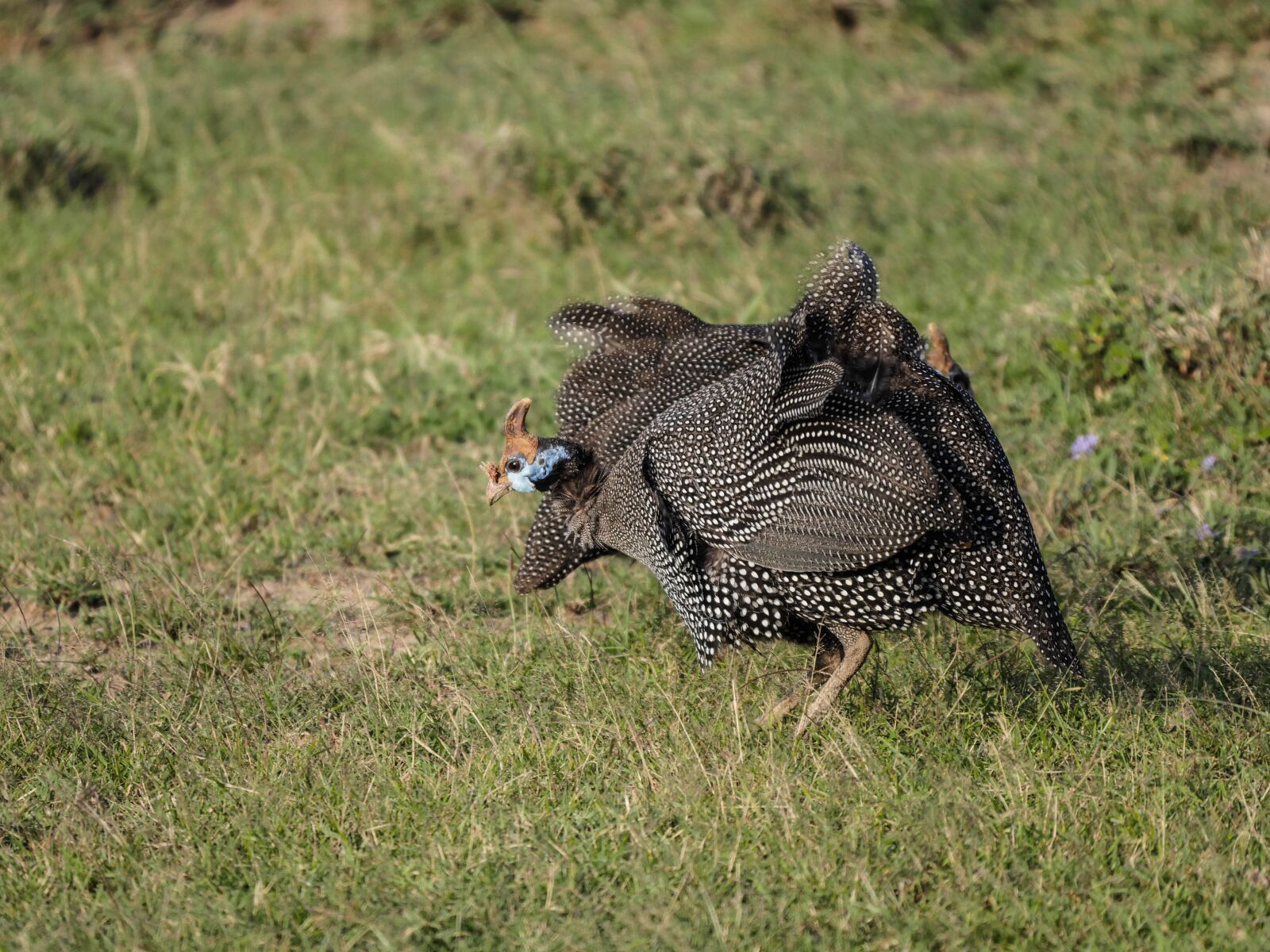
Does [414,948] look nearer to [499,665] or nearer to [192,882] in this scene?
[192,882]

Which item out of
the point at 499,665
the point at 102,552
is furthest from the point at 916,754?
the point at 102,552

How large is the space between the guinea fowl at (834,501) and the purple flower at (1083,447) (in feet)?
4.61

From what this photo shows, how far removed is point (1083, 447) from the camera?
16.1 ft

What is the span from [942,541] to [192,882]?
1.81 meters

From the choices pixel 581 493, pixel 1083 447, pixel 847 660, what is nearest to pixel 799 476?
pixel 847 660

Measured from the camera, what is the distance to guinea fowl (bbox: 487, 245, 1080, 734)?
3.39 m

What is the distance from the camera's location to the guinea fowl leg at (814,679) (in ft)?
11.9

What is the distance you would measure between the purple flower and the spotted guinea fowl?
90 cm

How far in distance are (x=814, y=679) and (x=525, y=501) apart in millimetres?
1443

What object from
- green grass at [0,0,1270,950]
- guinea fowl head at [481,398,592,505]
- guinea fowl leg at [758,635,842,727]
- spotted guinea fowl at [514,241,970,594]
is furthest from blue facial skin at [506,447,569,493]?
guinea fowl leg at [758,635,842,727]

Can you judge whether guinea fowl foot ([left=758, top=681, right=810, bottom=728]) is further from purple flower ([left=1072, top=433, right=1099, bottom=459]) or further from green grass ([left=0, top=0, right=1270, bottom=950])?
purple flower ([left=1072, top=433, right=1099, bottom=459])

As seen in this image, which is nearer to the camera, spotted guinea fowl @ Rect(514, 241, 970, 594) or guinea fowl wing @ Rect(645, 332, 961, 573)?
guinea fowl wing @ Rect(645, 332, 961, 573)

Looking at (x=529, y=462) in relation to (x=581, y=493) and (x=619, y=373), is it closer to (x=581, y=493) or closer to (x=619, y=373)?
(x=581, y=493)

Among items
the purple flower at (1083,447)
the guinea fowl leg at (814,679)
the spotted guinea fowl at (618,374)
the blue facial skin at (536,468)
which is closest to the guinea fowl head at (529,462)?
the blue facial skin at (536,468)
